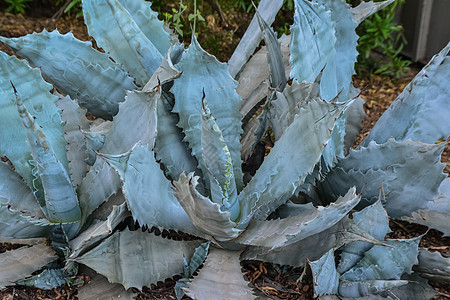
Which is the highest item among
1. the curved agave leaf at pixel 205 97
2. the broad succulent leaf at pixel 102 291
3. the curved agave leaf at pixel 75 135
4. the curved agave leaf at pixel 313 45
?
the curved agave leaf at pixel 313 45

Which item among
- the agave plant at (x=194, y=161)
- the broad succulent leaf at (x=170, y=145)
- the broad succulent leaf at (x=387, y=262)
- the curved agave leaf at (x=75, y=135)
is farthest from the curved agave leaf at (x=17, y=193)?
the broad succulent leaf at (x=387, y=262)

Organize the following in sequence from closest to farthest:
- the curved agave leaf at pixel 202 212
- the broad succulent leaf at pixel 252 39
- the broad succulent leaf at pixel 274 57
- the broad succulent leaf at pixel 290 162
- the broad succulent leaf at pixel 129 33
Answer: the curved agave leaf at pixel 202 212, the broad succulent leaf at pixel 290 162, the broad succulent leaf at pixel 274 57, the broad succulent leaf at pixel 129 33, the broad succulent leaf at pixel 252 39

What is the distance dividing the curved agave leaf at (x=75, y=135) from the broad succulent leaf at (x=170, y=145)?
24 centimetres

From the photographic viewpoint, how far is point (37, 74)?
148cm

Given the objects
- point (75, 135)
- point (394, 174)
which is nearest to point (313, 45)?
point (394, 174)

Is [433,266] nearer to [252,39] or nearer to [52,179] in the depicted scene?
[252,39]

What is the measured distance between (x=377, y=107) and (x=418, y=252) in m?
1.23

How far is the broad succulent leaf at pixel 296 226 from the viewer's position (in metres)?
1.23

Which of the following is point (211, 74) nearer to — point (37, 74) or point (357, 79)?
point (37, 74)

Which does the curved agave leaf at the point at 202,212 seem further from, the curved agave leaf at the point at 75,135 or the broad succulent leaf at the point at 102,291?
the curved agave leaf at the point at 75,135

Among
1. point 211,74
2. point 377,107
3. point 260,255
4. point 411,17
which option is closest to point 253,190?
point 260,255

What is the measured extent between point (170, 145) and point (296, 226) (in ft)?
1.44

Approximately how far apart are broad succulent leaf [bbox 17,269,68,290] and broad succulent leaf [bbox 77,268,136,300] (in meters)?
0.06

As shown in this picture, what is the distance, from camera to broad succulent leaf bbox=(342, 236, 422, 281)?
1.40 meters
